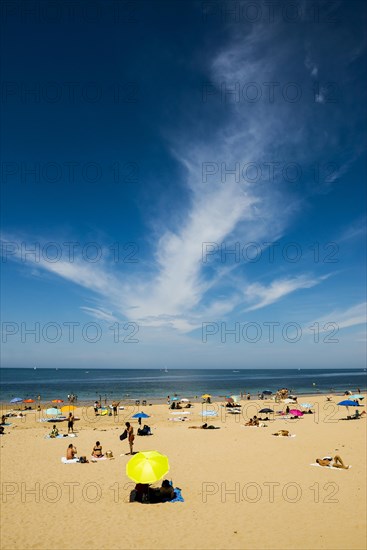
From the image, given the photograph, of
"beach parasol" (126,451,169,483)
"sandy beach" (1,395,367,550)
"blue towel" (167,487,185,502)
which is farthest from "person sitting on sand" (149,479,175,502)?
"beach parasol" (126,451,169,483)

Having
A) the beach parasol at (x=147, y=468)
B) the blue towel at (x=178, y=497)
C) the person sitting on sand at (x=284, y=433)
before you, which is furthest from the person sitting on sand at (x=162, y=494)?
the person sitting on sand at (x=284, y=433)

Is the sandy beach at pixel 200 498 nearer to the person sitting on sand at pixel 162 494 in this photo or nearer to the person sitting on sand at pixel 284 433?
the person sitting on sand at pixel 162 494

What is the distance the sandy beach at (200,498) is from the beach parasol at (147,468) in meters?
1.11

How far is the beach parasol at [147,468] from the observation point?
524 inches

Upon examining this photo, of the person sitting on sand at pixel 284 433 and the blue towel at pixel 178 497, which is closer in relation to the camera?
the blue towel at pixel 178 497

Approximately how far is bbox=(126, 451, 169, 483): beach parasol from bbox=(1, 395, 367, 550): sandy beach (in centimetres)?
111

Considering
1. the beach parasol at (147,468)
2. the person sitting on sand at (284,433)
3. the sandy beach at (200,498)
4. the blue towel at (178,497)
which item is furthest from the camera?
Result: the person sitting on sand at (284,433)

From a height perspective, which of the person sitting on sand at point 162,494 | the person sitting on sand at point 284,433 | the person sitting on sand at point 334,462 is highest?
the person sitting on sand at point 162,494

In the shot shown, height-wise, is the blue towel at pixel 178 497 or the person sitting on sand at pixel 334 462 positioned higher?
the blue towel at pixel 178 497

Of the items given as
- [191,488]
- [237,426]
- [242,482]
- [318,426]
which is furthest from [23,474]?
[318,426]

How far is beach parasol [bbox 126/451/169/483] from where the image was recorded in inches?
524

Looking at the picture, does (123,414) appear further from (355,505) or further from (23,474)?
(355,505)

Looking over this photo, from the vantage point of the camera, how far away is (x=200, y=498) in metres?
14.3

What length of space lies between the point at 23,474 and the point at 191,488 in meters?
8.28
